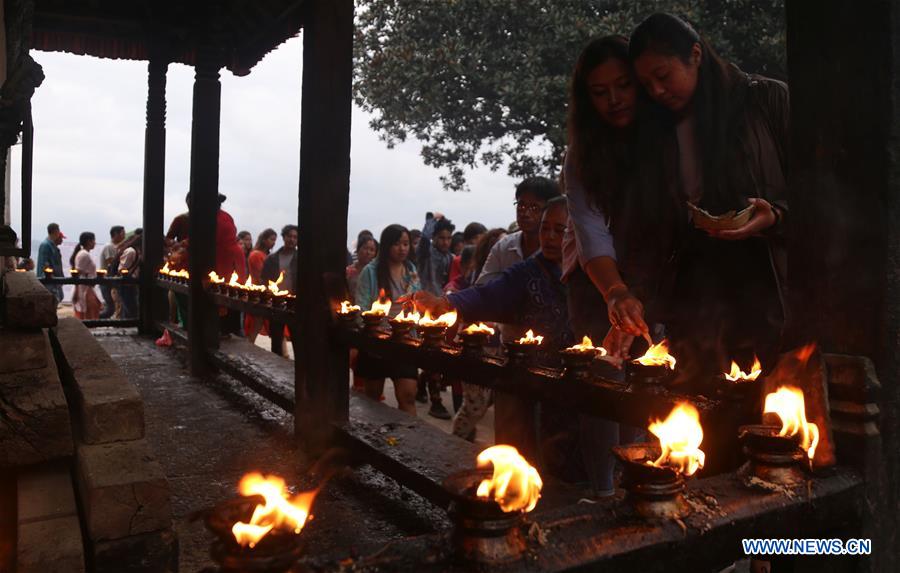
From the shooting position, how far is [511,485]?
48.5 inches

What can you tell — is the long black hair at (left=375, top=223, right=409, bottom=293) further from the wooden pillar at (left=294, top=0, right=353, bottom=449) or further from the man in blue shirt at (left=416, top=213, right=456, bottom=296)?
the wooden pillar at (left=294, top=0, right=353, bottom=449)

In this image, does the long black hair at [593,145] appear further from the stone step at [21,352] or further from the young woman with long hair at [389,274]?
the young woman with long hair at [389,274]

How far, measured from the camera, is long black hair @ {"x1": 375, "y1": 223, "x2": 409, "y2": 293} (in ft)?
22.1

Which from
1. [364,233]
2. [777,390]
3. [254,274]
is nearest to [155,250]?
[254,274]

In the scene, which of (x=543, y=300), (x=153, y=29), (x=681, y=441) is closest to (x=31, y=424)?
(x=681, y=441)

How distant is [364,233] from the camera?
9812mm

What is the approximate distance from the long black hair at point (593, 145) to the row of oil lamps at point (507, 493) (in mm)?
1640

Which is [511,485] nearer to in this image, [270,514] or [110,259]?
[270,514]

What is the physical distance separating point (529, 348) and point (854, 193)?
133 cm

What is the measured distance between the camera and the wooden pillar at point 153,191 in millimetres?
9805

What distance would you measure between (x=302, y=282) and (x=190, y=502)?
1.55m

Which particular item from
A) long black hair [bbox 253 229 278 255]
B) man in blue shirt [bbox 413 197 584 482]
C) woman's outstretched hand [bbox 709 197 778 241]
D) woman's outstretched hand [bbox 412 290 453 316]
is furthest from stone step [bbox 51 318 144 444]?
long black hair [bbox 253 229 278 255]

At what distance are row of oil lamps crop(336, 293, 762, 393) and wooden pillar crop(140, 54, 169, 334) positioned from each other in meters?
6.63

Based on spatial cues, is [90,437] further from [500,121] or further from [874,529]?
[500,121]
